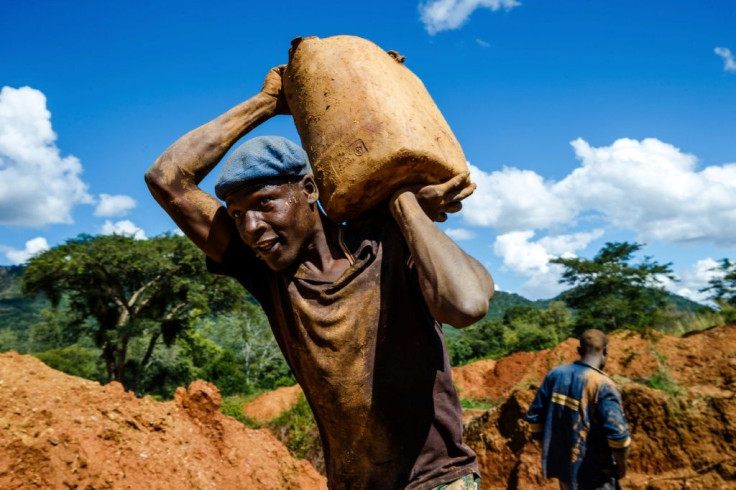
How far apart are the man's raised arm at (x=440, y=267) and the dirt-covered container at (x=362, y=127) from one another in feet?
0.26

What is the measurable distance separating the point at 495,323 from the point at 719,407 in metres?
26.6

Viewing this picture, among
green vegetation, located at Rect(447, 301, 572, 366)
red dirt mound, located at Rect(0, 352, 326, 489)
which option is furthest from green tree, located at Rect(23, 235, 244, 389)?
green vegetation, located at Rect(447, 301, 572, 366)

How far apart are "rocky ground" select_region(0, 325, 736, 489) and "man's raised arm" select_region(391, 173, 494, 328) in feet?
14.9

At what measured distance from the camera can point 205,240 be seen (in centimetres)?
194

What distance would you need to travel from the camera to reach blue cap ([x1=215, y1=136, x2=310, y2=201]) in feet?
5.83

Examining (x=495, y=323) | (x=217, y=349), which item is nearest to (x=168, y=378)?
(x=217, y=349)

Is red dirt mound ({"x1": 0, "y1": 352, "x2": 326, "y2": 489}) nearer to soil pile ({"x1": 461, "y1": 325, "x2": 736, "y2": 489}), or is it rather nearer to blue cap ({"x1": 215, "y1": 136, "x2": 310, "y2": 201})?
soil pile ({"x1": 461, "y1": 325, "x2": 736, "y2": 489})

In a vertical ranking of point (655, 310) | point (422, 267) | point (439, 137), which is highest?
point (655, 310)

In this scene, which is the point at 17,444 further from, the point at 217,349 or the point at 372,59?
the point at 217,349

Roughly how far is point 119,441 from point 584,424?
443 centimetres

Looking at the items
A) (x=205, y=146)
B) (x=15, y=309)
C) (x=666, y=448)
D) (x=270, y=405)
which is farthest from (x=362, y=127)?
(x=15, y=309)

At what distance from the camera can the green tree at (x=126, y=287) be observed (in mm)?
19828

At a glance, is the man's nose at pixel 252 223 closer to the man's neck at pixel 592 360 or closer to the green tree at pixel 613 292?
the man's neck at pixel 592 360

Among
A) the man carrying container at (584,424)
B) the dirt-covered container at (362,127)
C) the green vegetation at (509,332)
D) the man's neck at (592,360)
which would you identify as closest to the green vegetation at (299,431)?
the man carrying container at (584,424)
